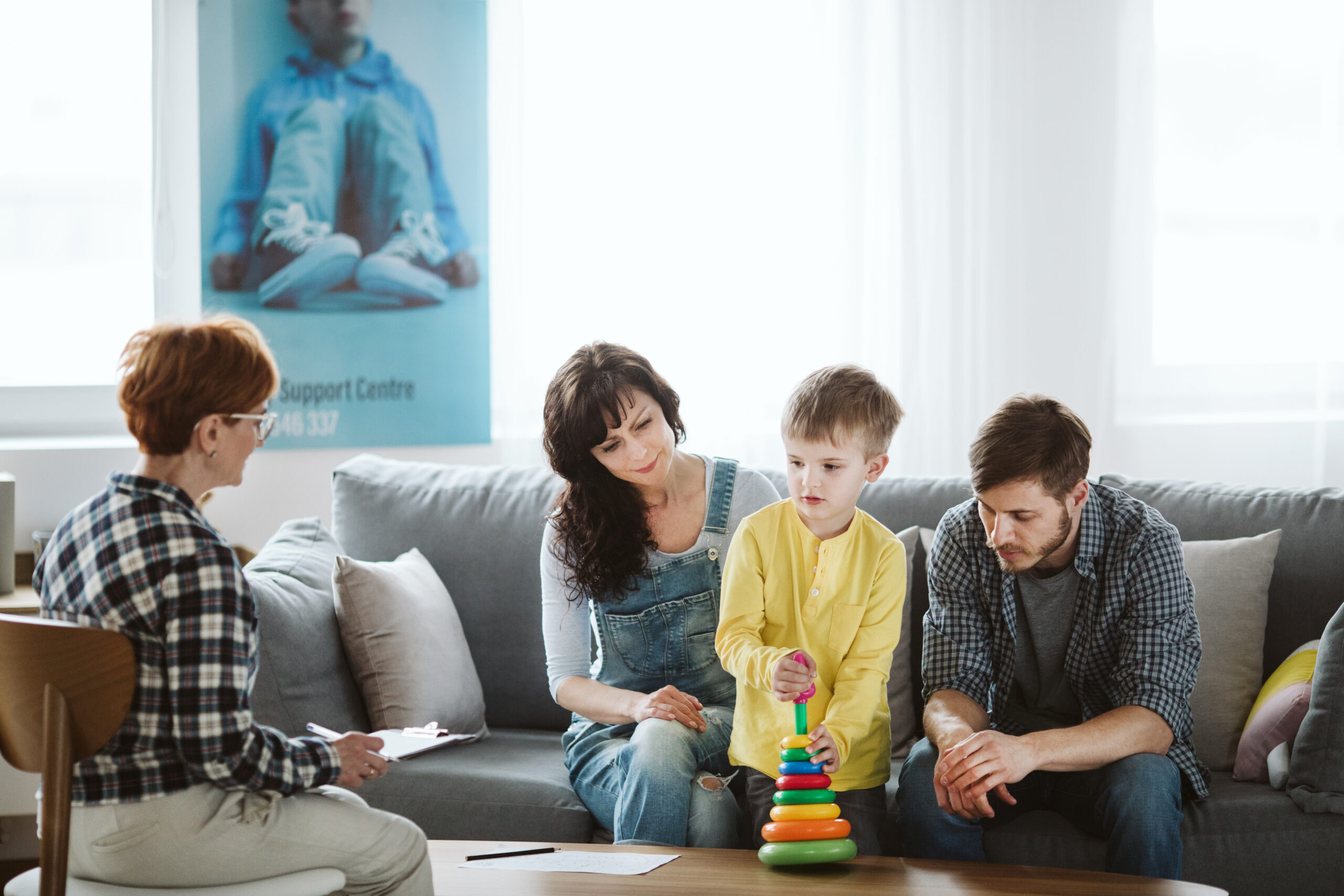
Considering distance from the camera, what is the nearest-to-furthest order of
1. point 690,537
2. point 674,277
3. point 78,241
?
point 690,537 → point 78,241 → point 674,277

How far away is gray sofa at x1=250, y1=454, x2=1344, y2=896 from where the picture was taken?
194 centimetres

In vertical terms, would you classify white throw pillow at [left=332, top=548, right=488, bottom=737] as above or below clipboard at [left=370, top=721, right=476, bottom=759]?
above

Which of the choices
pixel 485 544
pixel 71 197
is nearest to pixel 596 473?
pixel 485 544

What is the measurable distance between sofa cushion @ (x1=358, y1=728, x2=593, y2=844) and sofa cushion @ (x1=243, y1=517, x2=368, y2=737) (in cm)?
18

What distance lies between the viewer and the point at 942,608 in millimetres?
1992

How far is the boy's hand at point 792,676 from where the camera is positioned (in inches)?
62.8

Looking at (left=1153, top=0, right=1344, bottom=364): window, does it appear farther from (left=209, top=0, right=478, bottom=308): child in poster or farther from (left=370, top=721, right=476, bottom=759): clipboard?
(left=370, top=721, right=476, bottom=759): clipboard

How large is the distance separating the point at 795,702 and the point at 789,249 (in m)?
2.05

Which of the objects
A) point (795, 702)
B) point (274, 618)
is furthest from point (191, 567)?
point (274, 618)

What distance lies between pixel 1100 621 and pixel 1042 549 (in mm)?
186

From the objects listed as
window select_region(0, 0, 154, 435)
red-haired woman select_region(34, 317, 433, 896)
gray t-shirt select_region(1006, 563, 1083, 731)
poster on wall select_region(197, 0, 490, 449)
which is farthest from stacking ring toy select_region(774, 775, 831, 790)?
window select_region(0, 0, 154, 435)

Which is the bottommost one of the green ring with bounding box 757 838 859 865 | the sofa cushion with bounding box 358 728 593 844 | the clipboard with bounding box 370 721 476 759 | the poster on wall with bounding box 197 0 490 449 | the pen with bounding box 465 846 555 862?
the sofa cushion with bounding box 358 728 593 844

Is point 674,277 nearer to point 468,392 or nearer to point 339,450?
point 468,392

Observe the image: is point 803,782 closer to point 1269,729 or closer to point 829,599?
point 829,599
